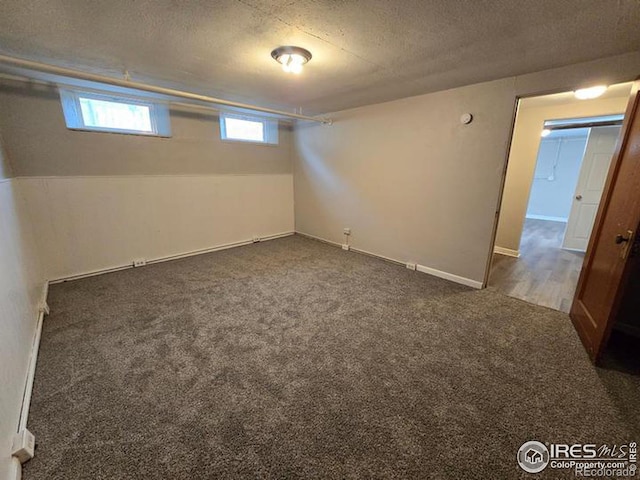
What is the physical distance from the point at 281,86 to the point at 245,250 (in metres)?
2.58

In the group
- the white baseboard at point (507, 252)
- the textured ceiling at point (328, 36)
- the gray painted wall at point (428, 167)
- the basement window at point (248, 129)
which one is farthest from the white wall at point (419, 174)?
the white baseboard at point (507, 252)

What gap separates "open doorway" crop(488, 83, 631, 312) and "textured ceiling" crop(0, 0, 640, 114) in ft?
6.17

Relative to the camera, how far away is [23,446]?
1.23 meters

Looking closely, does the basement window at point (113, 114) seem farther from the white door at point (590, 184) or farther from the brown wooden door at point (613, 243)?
the white door at point (590, 184)

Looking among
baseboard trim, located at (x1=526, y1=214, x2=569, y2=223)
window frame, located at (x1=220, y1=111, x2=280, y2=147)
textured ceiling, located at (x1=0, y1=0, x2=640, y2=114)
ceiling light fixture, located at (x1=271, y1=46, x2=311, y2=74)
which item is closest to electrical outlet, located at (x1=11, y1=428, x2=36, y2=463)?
textured ceiling, located at (x1=0, y1=0, x2=640, y2=114)

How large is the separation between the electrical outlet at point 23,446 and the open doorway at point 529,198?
13.1 ft

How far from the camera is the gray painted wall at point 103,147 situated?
2.74m


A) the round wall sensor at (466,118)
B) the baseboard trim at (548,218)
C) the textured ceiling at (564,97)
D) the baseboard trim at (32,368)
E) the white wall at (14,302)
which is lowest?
the baseboard trim at (32,368)

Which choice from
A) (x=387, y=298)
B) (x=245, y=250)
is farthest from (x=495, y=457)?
(x=245, y=250)

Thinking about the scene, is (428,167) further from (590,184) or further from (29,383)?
(29,383)

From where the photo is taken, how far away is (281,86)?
3.04m

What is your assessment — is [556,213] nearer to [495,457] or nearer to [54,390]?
[495,457]

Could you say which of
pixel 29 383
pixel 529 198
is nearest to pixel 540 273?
pixel 529 198

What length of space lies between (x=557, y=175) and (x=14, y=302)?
10587mm
